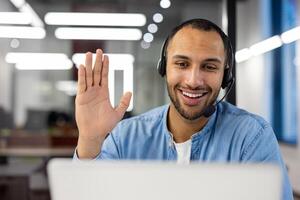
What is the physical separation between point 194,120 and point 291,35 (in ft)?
7.37

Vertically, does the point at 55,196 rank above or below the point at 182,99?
below

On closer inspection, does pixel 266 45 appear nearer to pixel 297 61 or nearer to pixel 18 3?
pixel 297 61

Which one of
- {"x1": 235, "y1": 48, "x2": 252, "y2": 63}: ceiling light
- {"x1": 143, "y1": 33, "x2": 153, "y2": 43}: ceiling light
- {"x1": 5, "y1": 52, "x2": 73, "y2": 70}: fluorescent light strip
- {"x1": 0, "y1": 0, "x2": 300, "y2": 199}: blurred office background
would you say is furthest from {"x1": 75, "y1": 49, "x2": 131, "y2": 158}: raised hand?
{"x1": 5, "y1": 52, "x2": 73, "y2": 70}: fluorescent light strip

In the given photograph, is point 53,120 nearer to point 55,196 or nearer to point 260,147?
point 260,147

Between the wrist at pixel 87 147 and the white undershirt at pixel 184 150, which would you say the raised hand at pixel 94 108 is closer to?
the wrist at pixel 87 147

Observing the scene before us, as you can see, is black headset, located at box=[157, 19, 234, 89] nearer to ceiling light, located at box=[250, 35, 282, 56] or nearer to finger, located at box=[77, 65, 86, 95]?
finger, located at box=[77, 65, 86, 95]

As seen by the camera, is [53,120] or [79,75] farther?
[53,120]

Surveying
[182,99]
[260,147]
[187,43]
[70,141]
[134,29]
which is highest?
[134,29]

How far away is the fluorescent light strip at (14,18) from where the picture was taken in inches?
170

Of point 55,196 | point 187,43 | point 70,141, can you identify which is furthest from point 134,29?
point 55,196

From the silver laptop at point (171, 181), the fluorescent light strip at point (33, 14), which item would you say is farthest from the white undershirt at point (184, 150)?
the fluorescent light strip at point (33, 14)

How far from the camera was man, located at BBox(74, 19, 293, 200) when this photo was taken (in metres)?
1.29

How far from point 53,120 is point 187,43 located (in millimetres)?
3673

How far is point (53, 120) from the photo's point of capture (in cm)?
487
